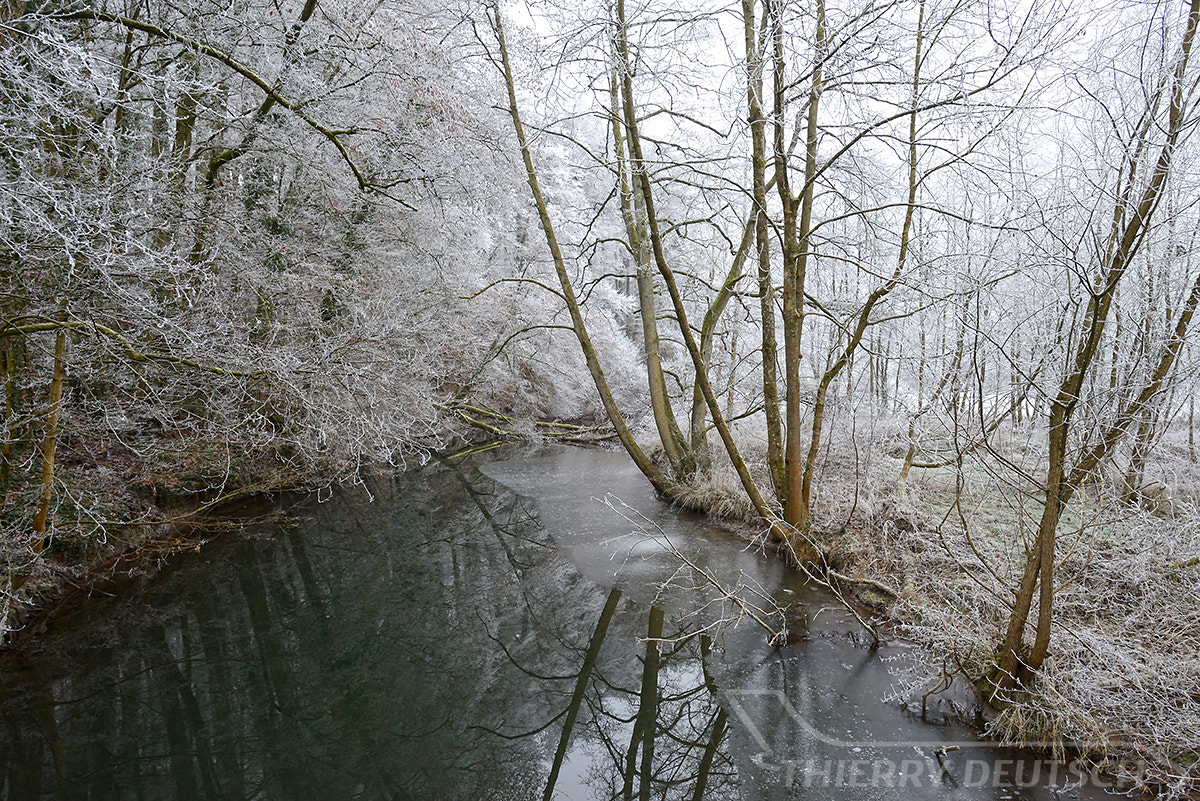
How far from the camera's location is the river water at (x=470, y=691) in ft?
12.6

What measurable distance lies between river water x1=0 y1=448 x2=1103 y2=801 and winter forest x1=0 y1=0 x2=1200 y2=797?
1.88 ft

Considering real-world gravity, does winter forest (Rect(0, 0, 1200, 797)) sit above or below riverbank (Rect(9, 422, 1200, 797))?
above

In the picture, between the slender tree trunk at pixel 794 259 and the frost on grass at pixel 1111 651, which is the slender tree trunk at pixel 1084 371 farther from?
the slender tree trunk at pixel 794 259

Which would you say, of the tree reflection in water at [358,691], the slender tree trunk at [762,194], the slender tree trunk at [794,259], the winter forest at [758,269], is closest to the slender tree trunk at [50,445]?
the winter forest at [758,269]

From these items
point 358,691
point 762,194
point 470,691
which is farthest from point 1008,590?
point 358,691

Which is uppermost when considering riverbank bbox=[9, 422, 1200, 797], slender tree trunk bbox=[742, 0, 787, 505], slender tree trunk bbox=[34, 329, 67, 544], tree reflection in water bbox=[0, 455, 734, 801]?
slender tree trunk bbox=[742, 0, 787, 505]

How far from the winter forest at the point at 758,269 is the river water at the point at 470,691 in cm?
57

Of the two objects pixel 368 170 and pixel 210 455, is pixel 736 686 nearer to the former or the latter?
pixel 210 455

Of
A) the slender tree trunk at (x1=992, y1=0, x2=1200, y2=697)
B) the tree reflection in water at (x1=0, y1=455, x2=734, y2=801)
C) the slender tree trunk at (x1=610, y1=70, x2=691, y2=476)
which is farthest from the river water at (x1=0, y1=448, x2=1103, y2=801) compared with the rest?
the slender tree trunk at (x1=610, y1=70, x2=691, y2=476)

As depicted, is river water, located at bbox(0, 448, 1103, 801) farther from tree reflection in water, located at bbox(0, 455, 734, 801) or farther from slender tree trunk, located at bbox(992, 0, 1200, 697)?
slender tree trunk, located at bbox(992, 0, 1200, 697)

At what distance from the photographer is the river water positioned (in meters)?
3.83

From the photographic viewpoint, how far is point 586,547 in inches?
316

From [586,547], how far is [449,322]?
5.39m

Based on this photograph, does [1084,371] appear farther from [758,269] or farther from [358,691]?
[358,691]
